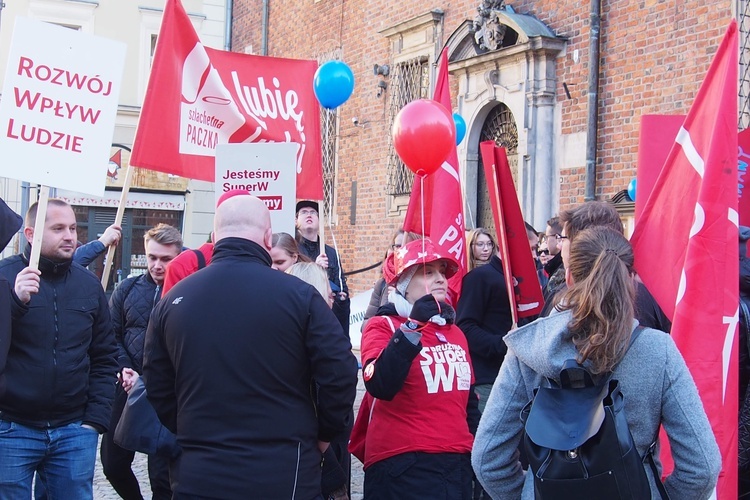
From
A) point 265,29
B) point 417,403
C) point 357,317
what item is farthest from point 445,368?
point 265,29

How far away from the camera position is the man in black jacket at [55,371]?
13.8ft

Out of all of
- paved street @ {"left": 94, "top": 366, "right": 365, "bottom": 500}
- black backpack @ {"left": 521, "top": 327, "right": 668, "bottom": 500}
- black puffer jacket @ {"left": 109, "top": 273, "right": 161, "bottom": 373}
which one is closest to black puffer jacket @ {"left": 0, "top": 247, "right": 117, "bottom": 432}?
black puffer jacket @ {"left": 109, "top": 273, "right": 161, "bottom": 373}

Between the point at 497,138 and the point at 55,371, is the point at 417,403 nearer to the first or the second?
the point at 55,371

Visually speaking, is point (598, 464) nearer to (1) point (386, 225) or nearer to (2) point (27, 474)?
(2) point (27, 474)

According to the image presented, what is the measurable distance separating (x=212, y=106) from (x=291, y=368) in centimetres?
332

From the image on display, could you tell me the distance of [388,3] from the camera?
48.2ft

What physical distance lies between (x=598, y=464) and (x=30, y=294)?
274 cm

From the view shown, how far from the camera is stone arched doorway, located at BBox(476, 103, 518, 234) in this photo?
11.9 meters

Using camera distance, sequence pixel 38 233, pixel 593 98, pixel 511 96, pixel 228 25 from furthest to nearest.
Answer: pixel 228 25 → pixel 511 96 → pixel 593 98 → pixel 38 233

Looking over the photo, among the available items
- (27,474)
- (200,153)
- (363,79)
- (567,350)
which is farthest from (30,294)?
(363,79)

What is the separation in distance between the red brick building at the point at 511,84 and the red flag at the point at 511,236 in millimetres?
4735

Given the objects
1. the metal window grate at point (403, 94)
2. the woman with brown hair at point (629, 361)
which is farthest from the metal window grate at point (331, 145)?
the woman with brown hair at point (629, 361)

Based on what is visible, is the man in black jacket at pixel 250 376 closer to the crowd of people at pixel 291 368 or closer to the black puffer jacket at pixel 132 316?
the crowd of people at pixel 291 368

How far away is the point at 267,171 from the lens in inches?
218
